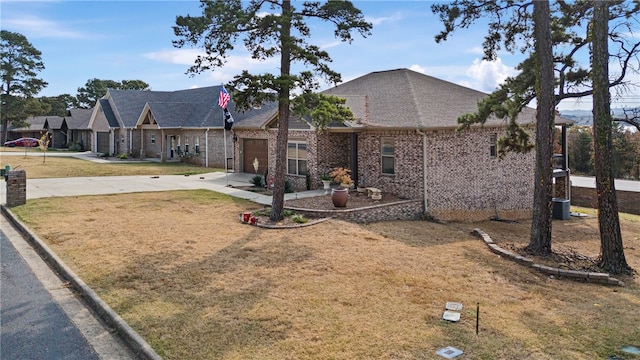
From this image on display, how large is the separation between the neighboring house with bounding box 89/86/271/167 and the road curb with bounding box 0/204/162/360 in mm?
19533

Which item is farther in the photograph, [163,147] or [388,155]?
[163,147]

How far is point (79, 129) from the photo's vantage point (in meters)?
51.7

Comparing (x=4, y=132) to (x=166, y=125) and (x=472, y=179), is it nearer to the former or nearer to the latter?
(x=166, y=125)

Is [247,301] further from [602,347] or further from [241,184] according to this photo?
[241,184]

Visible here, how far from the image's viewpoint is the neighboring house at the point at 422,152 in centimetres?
1652

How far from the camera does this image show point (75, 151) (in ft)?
161

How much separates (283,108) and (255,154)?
39.5ft

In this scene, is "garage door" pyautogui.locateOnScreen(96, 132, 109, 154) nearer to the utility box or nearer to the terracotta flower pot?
the terracotta flower pot

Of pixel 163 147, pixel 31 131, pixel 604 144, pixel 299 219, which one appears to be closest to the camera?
pixel 604 144

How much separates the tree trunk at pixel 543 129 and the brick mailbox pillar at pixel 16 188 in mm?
16123

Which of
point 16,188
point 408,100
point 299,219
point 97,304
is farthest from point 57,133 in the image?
point 97,304

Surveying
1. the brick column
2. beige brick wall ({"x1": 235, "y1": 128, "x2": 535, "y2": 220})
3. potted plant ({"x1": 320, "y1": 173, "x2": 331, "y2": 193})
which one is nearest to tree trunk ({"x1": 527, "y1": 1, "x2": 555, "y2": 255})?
beige brick wall ({"x1": 235, "y1": 128, "x2": 535, "y2": 220})

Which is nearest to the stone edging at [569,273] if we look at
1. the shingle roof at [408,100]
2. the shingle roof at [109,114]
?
the shingle roof at [408,100]

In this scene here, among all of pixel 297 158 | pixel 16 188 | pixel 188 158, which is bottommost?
pixel 16 188
